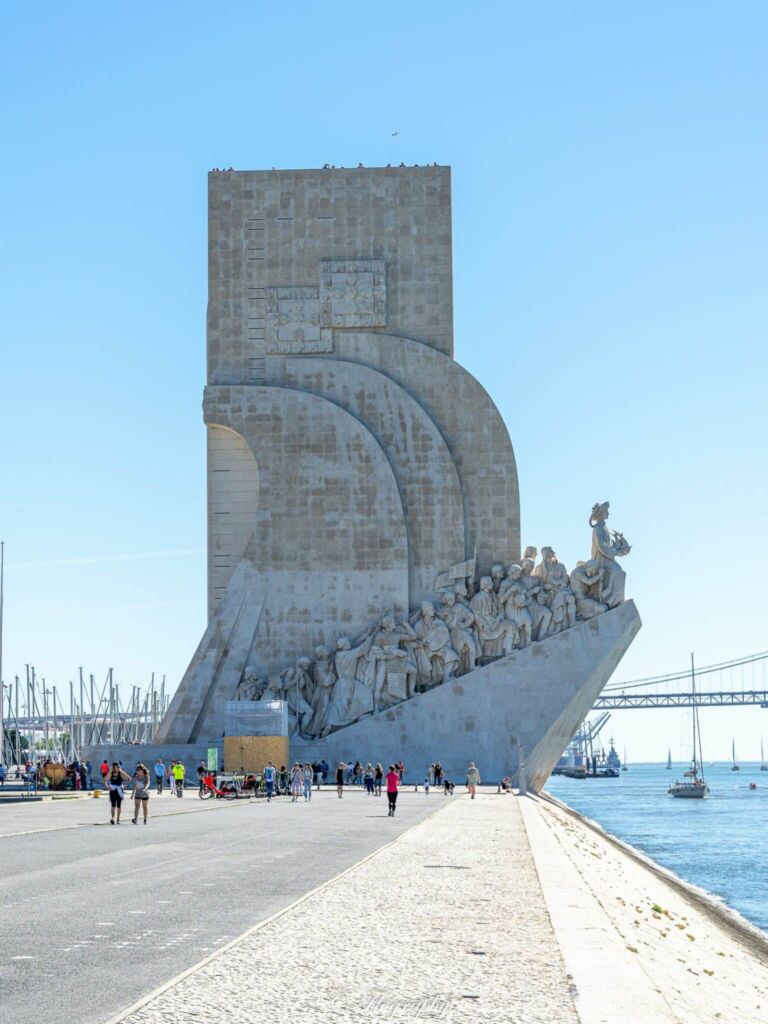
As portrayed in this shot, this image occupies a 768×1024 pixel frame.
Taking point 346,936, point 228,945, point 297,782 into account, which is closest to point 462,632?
point 297,782

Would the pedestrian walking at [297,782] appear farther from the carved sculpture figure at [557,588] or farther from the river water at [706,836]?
the carved sculpture figure at [557,588]

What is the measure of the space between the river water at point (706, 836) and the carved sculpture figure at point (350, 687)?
6180 millimetres

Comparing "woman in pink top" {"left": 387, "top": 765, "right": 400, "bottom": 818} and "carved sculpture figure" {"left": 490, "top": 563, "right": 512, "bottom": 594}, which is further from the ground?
"carved sculpture figure" {"left": 490, "top": 563, "right": 512, "bottom": 594}

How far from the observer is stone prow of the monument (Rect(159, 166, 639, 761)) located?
3228 cm

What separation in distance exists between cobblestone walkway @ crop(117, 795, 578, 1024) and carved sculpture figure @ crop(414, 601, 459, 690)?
68.4 ft

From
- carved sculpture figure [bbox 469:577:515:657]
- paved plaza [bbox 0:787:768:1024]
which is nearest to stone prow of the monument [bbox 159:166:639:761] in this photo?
carved sculpture figure [bbox 469:577:515:657]

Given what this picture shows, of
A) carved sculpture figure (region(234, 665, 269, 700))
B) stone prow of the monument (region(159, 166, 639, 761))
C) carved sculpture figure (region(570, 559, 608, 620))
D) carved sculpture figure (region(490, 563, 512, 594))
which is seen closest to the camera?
carved sculpture figure (region(570, 559, 608, 620))

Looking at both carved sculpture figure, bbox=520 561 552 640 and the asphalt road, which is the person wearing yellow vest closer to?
the asphalt road

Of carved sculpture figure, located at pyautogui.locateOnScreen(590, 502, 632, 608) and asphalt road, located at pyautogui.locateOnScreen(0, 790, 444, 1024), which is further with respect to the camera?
carved sculpture figure, located at pyautogui.locateOnScreen(590, 502, 632, 608)

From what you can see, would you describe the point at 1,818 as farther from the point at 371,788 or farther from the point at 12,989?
the point at 12,989

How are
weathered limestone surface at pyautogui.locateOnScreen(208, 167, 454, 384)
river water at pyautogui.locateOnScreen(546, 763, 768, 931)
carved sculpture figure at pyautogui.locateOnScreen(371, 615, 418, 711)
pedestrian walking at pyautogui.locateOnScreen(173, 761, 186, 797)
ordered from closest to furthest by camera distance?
1. river water at pyautogui.locateOnScreen(546, 763, 768, 931)
2. pedestrian walking at pyautogui.locateOnScreen(173, 761, 186, 797)
3. carved sculpture figure at pyautogui.locateOnScreen(371, 615, 418, 711)
4. weathered limestone surface at pyautogui.locateOnScreen(208, 167, 454, 384)

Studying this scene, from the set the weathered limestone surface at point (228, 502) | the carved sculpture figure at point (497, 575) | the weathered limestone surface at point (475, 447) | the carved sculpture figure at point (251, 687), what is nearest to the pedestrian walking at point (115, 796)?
the carved sculpture figure at point (251, 687)

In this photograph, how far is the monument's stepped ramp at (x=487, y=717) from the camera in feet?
100

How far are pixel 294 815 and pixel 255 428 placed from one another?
614 inches
